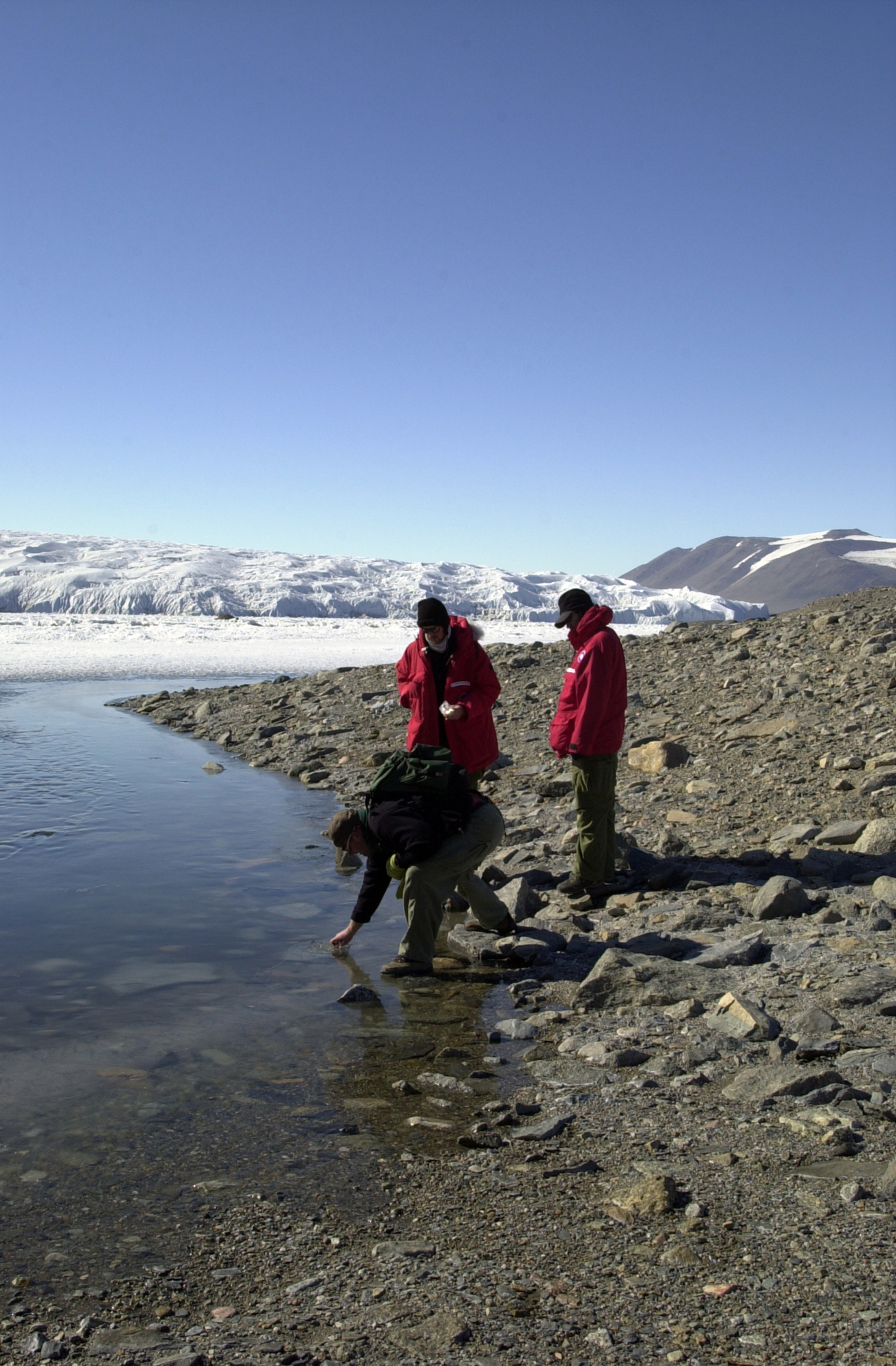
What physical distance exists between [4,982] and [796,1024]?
3972 mm

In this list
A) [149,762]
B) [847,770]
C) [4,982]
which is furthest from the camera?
[149,762]

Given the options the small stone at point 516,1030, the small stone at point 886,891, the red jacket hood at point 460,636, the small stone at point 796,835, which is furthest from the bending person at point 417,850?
the small stone at point 796,835

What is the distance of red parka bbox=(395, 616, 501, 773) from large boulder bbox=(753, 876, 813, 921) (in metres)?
1.81

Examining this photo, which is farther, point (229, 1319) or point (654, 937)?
point (654, 937)

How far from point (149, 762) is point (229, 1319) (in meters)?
11.2

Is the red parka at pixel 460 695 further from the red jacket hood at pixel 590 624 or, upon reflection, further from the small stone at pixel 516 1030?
the small stone at pixel 516 1030

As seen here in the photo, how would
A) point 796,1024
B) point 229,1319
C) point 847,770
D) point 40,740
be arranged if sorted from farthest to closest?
point 40,740 < point 847,770 < point 796,1024 < point 229,1319

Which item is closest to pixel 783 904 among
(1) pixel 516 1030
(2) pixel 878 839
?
(2) pixel 878 839

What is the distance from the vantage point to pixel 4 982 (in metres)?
5.40

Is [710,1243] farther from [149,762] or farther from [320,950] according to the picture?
[149,762]

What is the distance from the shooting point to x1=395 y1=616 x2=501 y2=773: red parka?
6.13m

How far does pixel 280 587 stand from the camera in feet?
343

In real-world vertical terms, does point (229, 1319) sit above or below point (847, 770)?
below

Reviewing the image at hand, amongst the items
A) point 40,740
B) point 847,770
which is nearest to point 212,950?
point 847,770
